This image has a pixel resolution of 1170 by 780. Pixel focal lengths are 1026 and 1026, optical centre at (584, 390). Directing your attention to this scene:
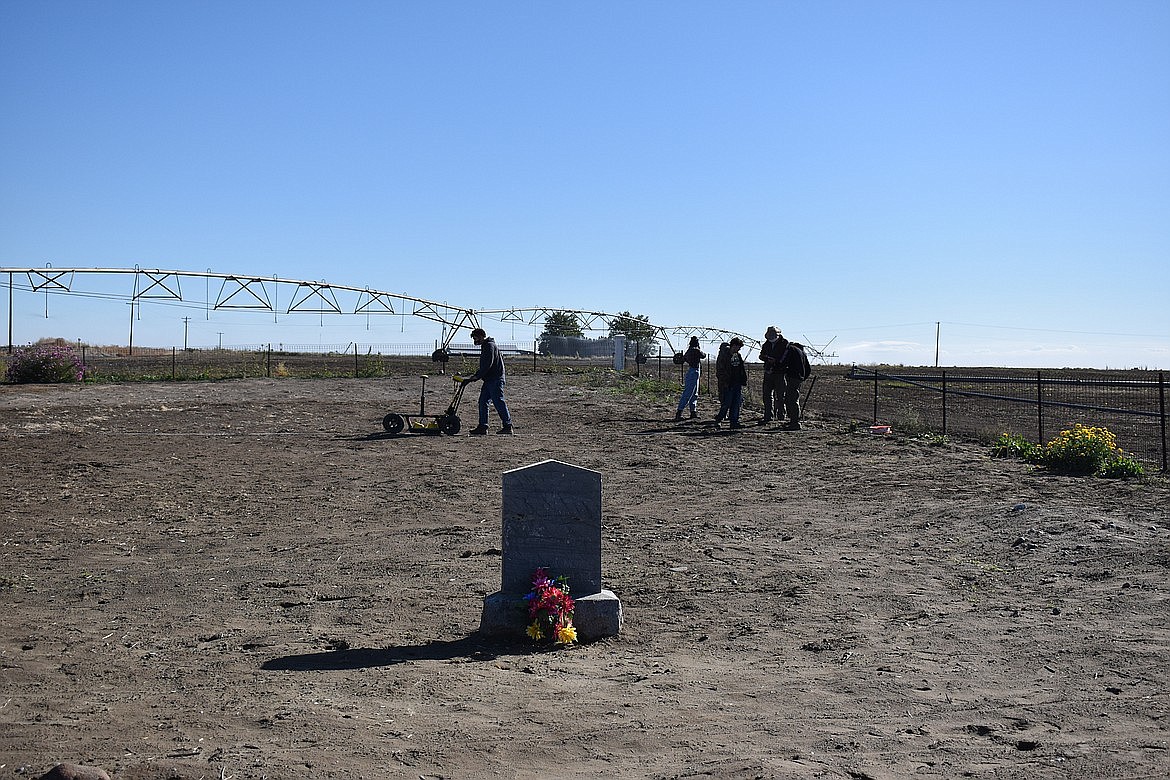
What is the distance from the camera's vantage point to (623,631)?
24.0ft

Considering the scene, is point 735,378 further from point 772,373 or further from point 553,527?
point 553,527

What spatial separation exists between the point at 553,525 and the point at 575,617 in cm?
66

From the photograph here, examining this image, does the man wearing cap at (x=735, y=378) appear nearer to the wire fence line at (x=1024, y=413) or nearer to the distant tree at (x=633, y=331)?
the wire fence line at (x=1024, y=413)

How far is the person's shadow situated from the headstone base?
0.10m

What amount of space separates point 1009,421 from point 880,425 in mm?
5903

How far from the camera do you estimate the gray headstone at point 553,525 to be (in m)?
7.26

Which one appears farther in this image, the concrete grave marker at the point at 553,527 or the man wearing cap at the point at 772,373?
the man wearing cap at the point at 772,373

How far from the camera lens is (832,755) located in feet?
15.6

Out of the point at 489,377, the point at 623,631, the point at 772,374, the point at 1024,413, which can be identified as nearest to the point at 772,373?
the point at 772,374

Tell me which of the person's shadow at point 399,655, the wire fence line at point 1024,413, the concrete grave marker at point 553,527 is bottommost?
the person's shadow at point 399,655

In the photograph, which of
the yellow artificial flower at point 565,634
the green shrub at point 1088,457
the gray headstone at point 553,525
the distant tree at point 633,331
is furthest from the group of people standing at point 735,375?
the distant tree at point 633,331

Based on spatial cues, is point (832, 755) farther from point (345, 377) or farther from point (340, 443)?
point (345, 377)

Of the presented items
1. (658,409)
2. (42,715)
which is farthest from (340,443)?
(42,715)

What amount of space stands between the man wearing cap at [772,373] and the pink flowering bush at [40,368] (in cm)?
2695
